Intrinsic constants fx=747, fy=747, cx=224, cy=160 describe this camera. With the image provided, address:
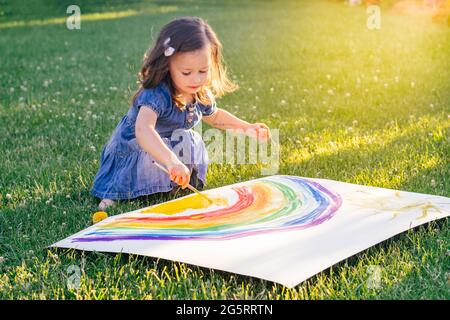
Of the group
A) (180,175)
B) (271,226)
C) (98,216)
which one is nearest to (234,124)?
(180,175)

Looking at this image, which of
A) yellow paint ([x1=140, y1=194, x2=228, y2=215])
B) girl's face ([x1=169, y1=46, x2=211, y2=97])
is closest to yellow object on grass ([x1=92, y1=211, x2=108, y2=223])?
yellow paint ([x1=140, y1=194, x2=228, y2=215])

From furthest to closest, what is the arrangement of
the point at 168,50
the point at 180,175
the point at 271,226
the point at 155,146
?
the point at 168,50 → the point at 155,146 → the point at 180,175 → the point at 271,226

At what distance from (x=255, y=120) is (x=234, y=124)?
4.66 ft

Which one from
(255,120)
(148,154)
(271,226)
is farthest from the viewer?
(255,120)

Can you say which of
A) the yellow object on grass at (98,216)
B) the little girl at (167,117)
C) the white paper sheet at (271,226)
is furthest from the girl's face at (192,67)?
the yellow object on grass at (98,216)

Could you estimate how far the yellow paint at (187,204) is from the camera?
3.54 m

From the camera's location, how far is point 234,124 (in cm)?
436

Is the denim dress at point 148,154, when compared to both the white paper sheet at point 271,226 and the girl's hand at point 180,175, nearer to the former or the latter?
the white paper sheet at point 271,226

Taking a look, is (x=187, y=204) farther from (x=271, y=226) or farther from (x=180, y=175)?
(x=271, y=226)

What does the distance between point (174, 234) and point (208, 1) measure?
1666 cm

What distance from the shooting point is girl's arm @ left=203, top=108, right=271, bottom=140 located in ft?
13.6

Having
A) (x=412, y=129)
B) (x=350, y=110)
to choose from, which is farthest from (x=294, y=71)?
(x=412, y=129)

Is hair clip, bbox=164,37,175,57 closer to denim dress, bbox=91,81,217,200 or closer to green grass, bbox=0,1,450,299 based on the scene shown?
denim dress, bbox=91,81,217,200

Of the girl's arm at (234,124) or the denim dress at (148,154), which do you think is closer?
the denim dress at (148,154)
